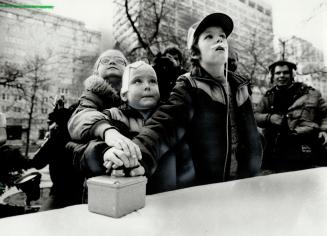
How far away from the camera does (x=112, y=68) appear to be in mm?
2070

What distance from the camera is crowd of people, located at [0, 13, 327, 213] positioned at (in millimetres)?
1830

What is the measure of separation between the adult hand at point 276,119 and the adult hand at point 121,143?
1694 millimetres

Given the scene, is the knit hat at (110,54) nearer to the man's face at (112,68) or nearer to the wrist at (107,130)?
the man's face at (112,68)

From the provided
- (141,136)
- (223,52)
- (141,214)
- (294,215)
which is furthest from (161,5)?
(294,215)

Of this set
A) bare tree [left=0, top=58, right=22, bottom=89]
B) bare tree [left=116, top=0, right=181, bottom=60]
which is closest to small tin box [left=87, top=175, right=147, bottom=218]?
bare tree [left=0, top=58, right=22, bottom=89]

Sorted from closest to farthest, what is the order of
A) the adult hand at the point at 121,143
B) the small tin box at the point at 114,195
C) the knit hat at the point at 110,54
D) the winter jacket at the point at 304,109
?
the small tin box at the point at 114,195 → the adult hand at the point at 121,143 → the knit hat at the point at 110,54 → the winter jacket at the point at 304,109

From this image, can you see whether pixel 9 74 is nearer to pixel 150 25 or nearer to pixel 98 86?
pixel 98 86

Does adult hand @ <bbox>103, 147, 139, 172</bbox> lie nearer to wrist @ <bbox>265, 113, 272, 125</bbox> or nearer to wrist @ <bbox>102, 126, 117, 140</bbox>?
wrist @ <bbox>102, 126, 117, 140</bbox>

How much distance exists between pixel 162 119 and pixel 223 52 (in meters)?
0.77

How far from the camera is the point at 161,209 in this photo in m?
1.75

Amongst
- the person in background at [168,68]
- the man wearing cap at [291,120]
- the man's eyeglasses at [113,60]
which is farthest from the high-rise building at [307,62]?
the man's eyeglasses at [113,60]

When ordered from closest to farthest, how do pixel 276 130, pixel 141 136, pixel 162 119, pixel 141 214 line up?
pixel 141 214, pixel 141 136, pixel 162 119, pixel 276 130

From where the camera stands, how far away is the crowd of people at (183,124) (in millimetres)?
1830

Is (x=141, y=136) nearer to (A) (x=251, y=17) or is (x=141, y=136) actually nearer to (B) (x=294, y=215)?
(B) (x=294, y=215)
